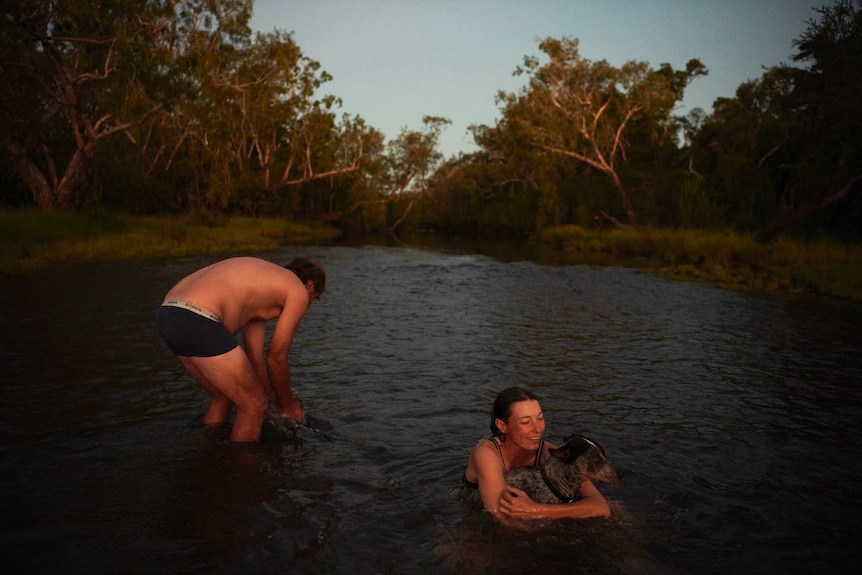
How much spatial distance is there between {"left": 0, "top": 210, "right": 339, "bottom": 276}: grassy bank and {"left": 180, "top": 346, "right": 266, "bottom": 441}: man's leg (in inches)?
571

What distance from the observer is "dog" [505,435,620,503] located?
4.19m

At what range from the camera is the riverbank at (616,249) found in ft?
60.4

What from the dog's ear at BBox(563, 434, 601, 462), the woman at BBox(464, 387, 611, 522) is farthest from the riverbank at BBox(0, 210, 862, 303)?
the dog's ear at BBox(563, 434, 601, 462)

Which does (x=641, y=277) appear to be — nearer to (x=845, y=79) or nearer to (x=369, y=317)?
(x=845, y=79)

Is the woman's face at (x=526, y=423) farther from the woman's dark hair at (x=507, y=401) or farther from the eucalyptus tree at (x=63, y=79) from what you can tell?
the eucalyptus tree at (x=63, y=79)

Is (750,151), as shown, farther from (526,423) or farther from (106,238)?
(526,423)

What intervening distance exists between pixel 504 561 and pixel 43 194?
2914cm

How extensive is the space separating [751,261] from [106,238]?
23823mm

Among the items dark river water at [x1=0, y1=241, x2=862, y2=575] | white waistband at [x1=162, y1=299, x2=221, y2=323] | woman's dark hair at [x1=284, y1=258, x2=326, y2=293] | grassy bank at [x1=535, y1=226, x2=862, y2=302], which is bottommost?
dark river water at [x1=0, y1=241, x2=862, y2=575]

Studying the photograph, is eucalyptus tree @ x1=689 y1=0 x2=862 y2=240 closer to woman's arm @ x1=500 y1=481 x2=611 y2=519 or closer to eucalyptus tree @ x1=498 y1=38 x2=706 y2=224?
eucalyptus tree @ x1=498 y1=38 x2=706 y2=224

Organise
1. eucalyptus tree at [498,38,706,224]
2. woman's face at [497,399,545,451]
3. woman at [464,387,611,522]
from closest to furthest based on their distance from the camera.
→ 1. woman at [464,387,611,522]
2. woman's face at [497,399,545,451]
3. eucalyptus tree at [498,38,706,224]

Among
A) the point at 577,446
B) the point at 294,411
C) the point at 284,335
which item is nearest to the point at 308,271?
the point at 284,335

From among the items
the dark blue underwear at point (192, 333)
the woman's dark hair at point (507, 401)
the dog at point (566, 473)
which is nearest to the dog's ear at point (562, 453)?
the dog at point (566, 473)

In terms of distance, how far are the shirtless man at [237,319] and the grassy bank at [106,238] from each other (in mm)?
14555
